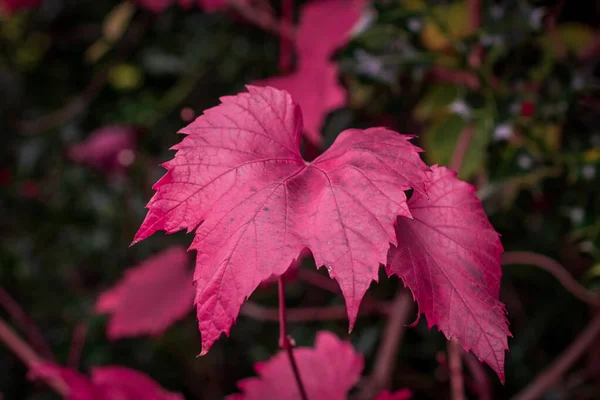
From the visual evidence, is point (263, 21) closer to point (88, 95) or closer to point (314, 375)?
point (88, 95)

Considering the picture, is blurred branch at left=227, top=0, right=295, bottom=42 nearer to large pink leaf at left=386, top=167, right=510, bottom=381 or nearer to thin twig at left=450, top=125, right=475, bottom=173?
thin twig at left=450, top=125, right=475, bottom=173

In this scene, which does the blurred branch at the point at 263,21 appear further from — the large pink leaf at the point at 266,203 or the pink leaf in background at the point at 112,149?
the large pink leaf at the point at 266,203

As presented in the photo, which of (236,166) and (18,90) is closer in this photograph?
(236,166)

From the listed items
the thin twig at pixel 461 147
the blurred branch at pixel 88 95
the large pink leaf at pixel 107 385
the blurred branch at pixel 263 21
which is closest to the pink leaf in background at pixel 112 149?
the blurred branch at pixel 88 95

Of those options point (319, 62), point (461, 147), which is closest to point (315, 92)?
point (319, 62)

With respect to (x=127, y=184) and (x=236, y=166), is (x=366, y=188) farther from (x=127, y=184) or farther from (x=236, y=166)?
(x=127, y=184)

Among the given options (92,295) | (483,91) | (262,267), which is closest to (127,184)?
(92,295)
